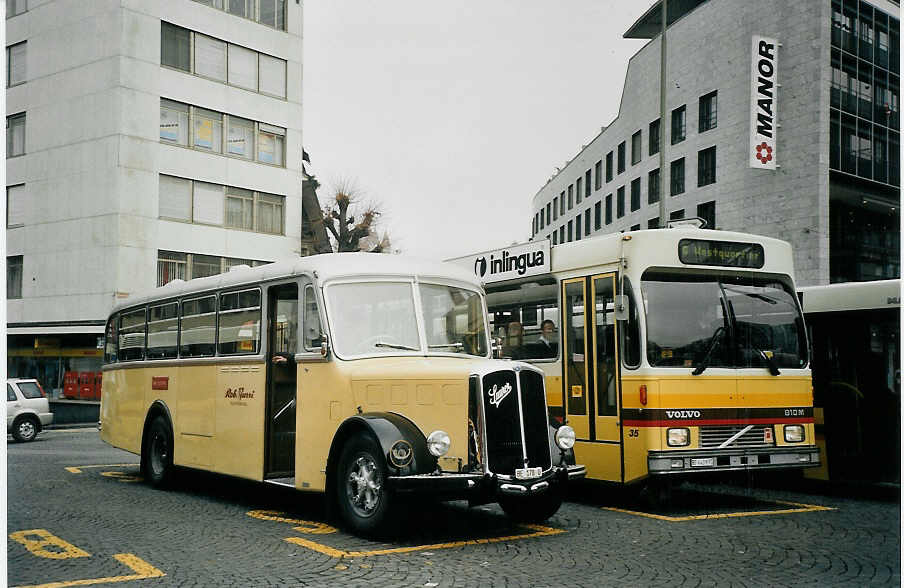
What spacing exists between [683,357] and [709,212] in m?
15.7

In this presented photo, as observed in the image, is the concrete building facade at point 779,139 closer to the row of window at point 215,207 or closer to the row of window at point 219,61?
the row of window at point 219,61

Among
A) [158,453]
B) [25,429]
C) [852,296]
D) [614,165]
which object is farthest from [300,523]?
[25,429]

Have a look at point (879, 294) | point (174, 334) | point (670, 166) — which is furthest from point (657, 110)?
point (174, 334)

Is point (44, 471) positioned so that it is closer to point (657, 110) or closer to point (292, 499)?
point (292, 499)

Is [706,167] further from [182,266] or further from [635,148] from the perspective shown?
[182,266]

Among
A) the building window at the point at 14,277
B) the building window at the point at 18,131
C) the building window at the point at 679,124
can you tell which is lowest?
the building window at the point at 14,277

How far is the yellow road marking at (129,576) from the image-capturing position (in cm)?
687

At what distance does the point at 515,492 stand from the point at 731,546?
189 centimetres

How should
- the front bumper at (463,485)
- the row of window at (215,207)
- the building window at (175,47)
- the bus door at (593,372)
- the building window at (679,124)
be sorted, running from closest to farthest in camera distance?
the front bumper at (463,485) < the bus door at (593,372) < the building window at (679,124) < the building window at (175,47) < the row of window at (215,207)

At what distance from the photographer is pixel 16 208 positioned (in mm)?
20266

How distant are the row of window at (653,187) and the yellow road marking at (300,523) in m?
9.58

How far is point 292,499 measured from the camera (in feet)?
38.3

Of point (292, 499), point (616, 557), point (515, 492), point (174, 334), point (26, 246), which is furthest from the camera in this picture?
point (26, 246)

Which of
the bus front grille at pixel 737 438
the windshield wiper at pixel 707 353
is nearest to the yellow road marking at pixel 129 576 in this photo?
the bus front grille at pixel 737 438
